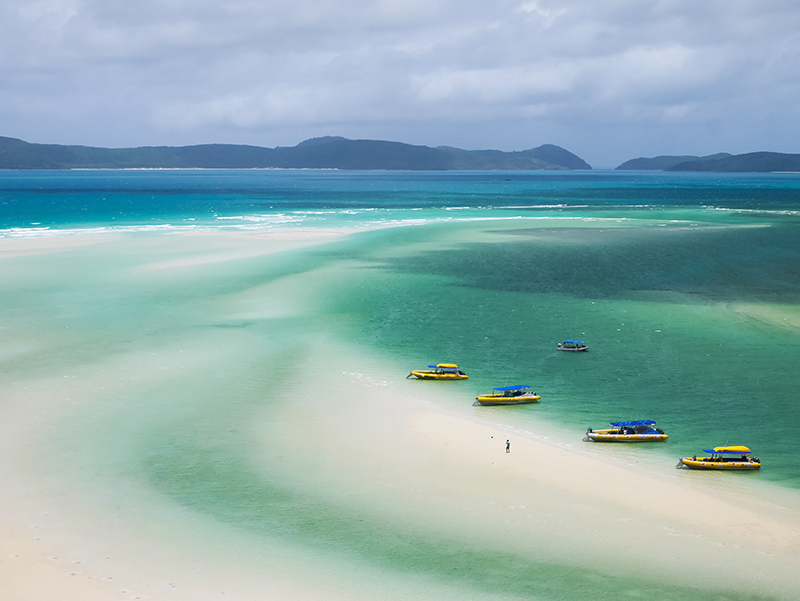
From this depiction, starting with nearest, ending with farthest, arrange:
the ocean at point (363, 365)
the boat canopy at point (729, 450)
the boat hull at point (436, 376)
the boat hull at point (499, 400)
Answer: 1. the ocean at point (363, 365)
2. the boat canopy at point (729, 450)
3. the boat hull at point (499, 400)
4. the boat hull at point (436, 376)

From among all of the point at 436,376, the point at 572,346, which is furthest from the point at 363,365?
the point at 572,346

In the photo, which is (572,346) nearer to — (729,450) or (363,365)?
(363,365)

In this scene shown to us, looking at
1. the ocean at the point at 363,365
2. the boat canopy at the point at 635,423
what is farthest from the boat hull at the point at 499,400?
the boat canopy at the point at 635,423

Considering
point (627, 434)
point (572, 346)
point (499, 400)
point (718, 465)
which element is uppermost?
point (572, 346)

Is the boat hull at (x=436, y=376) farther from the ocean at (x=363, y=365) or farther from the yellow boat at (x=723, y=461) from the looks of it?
the yellow boat at (x=723, y=461)

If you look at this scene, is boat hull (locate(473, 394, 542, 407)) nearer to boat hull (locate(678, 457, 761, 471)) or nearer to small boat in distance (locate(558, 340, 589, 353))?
boat hull (locate(678, 457, 761, 471))

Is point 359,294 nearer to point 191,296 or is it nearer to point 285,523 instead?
point 191,296

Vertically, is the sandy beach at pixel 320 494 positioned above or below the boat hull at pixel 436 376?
below
